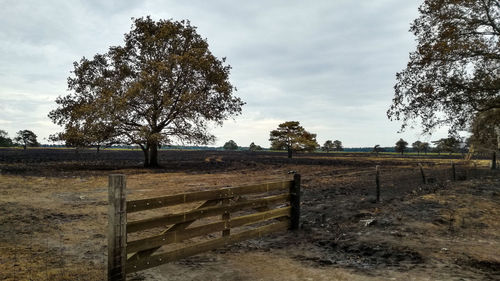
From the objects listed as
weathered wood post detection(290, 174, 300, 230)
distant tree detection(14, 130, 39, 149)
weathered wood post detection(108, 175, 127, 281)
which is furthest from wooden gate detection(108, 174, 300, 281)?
distant tree detection(14, 130, 39, 149)

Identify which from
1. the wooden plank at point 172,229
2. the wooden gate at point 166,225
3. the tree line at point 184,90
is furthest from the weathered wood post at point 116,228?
the tree line at point 184,90

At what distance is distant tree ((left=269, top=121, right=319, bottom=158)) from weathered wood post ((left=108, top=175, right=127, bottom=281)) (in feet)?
218

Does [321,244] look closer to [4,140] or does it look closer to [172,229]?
[172,229]

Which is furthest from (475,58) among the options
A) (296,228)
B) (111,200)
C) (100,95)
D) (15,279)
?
(100,95)

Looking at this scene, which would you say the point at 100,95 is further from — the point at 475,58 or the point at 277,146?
the point at 277,146

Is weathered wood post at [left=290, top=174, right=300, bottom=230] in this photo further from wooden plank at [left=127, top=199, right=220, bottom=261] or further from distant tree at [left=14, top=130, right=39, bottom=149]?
distant tree at [left=14, top=130, right=39, bottom=149]

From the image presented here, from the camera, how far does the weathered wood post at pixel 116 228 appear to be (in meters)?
4.68

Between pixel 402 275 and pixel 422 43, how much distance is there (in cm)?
1867

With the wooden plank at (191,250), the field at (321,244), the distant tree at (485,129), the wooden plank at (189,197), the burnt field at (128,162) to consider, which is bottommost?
the field at (321,244)

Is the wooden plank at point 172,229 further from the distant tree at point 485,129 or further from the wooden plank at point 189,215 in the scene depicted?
the distant tree at point 485,129

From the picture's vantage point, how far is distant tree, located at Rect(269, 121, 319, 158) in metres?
70.7

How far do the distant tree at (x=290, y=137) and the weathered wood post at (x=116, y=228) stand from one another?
66403 mm

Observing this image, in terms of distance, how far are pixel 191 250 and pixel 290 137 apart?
215 ft

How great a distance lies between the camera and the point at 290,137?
7062 centimetres
